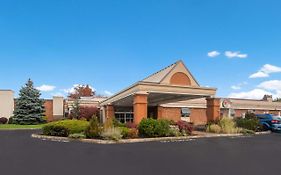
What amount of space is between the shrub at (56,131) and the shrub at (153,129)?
17.0 feet

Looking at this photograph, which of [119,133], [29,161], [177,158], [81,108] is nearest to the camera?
[29,161]

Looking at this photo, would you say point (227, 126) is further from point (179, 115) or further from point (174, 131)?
point (179, 115)

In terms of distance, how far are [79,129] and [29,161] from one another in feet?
30.1

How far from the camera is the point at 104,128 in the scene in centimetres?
1723

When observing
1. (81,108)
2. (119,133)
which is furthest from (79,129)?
(81,108)

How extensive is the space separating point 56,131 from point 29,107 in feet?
73.4

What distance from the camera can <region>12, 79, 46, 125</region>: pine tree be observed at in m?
38.7

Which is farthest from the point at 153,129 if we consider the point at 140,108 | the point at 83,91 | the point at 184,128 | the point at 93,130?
the point at 83,91

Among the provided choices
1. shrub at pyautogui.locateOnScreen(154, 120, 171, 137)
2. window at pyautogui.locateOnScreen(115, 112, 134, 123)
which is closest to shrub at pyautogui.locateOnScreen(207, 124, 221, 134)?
shrub at pyautogui.locateOnScreen(154, 120, 171, 137)

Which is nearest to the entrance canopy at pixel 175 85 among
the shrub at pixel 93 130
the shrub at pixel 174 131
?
the shrub at pixel 174 131

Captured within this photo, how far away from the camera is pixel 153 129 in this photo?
18.0 metres

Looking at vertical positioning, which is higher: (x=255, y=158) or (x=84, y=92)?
(x=84, y=92)

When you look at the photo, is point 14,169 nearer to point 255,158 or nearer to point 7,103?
point 255,158

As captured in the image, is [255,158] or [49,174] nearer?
[49,174]
